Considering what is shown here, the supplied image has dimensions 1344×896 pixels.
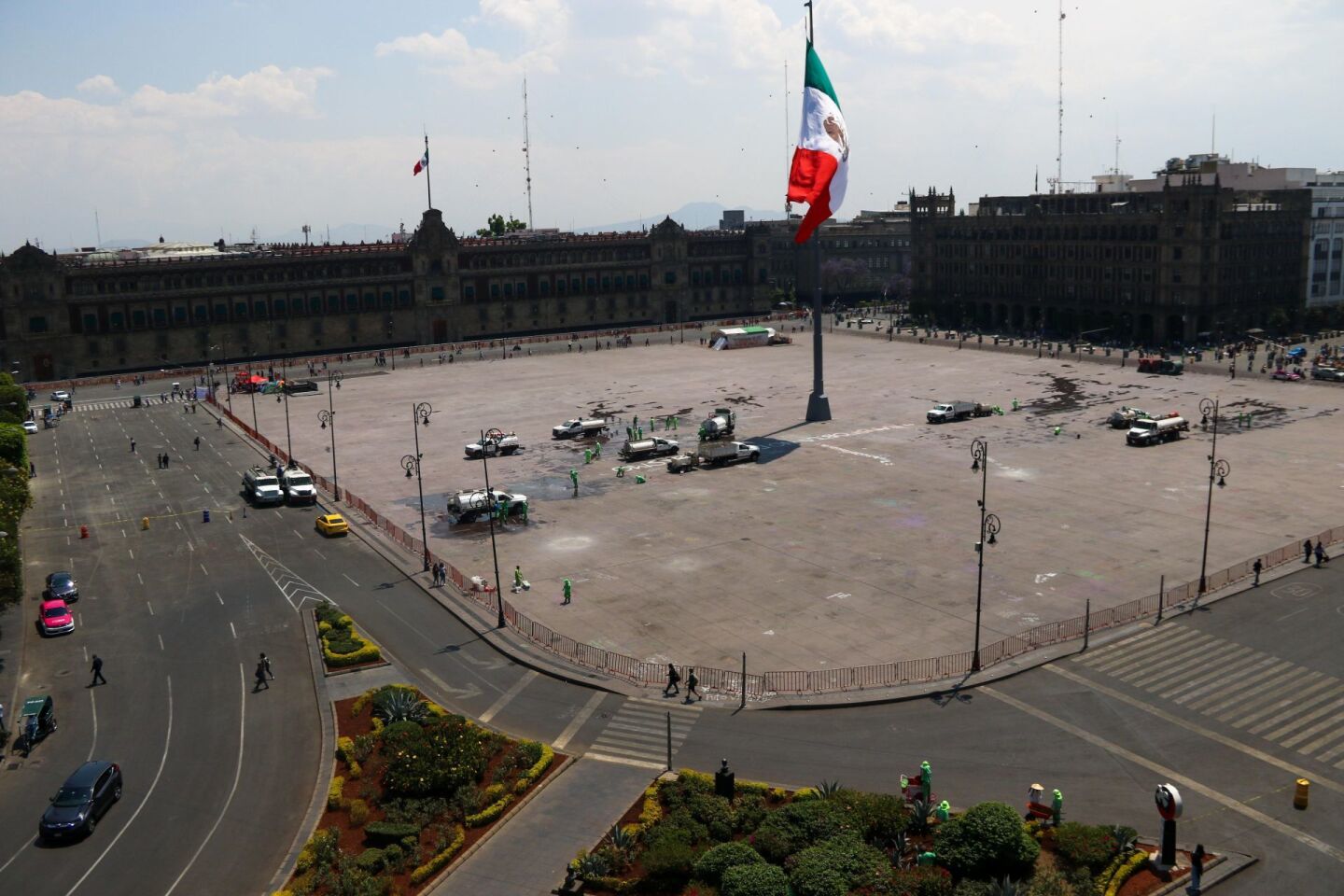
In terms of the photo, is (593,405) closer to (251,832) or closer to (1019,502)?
(1019,502)

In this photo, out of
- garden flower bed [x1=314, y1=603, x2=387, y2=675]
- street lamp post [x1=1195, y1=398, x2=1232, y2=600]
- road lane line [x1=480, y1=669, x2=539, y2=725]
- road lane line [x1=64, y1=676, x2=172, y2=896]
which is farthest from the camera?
street lamp post [x1=1195, y1=398, x2=1232, y2=600]

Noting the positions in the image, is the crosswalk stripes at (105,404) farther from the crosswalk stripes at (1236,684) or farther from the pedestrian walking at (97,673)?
the crosswalk stripes at (1236,684)

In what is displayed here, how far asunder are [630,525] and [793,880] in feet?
131

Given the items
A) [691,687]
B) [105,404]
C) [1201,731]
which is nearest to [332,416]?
[105,404]

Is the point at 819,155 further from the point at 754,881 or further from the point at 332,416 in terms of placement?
the point at 754,881

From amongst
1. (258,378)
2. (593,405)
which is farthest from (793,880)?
(258,378)

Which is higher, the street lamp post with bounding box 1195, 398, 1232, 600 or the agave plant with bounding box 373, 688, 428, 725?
the street lamp post with bounding box 1195, 398, 1232, 600

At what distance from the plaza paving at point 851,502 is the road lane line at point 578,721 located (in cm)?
464

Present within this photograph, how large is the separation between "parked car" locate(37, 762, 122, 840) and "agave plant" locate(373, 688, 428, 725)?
9.02 meters

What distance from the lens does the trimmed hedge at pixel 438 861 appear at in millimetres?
31750

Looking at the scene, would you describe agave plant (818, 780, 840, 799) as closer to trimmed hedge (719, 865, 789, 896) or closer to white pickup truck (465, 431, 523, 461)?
trimmed hedge (719, 865, 789, 896)

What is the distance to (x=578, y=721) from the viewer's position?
4172 cm

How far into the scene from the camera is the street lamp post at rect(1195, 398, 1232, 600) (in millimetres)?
52500

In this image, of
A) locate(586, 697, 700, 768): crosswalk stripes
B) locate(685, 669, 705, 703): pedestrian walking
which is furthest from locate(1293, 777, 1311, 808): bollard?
locate(685, 669, 705, 703): pedestrian walking
